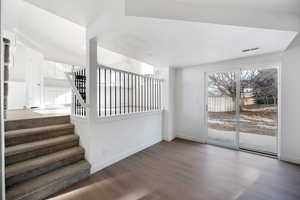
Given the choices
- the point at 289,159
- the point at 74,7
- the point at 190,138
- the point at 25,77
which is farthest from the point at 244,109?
the point at 25,77

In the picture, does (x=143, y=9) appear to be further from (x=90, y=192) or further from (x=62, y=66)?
(x=62, y=66)

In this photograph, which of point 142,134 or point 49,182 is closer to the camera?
point 49,182

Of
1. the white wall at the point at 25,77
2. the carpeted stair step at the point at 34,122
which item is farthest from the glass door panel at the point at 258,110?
the white wall at the point at 25,77

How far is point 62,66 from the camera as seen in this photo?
6.84 meters

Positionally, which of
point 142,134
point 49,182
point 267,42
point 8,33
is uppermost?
point 8,33

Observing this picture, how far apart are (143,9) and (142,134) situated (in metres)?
2.68

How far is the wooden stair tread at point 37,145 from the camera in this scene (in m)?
1.85

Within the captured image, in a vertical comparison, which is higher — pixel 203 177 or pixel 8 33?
pixel 8 33

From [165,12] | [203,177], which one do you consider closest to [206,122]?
[203,177]

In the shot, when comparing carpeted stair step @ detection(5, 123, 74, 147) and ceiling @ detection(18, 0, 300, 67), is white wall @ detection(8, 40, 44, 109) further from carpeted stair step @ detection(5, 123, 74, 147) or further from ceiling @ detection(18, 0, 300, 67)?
ceiling @ detection(18, 0, 300, 67)

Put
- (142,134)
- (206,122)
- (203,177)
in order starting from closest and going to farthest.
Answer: (203,177) → (142,134) → (206,122)

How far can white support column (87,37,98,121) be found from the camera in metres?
2.26

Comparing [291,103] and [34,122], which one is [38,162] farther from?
[291,103]

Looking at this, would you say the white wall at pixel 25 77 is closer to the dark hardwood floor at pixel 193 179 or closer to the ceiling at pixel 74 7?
the ceiling at pixel 74 7
